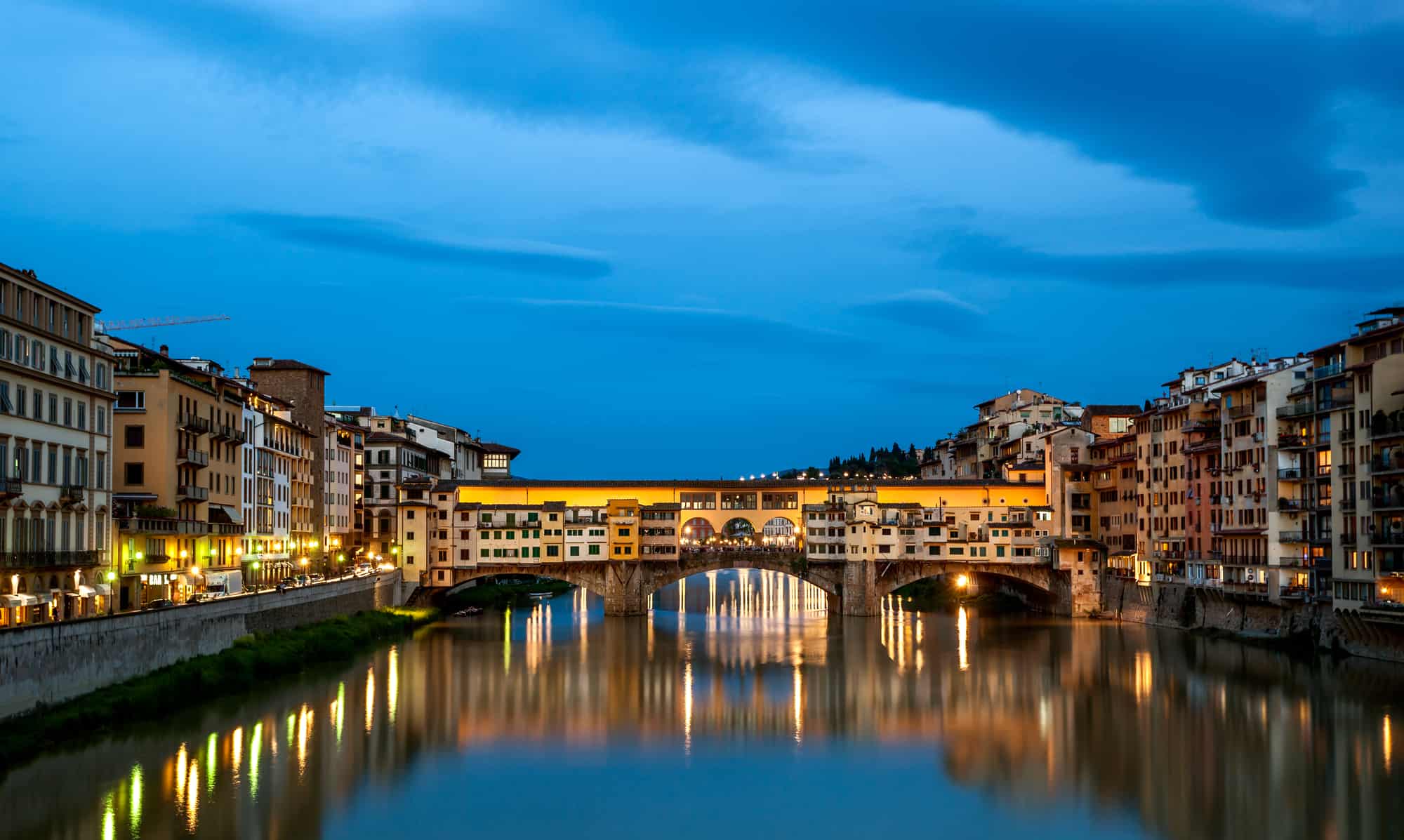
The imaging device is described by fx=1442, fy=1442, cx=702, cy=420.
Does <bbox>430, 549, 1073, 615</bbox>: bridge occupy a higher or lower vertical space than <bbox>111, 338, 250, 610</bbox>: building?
lower

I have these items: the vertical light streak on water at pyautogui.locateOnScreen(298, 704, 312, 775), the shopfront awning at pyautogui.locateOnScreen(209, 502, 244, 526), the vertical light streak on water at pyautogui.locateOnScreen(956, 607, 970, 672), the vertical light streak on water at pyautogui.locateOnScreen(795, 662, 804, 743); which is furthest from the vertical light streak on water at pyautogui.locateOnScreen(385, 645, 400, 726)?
the vertical light streak on water at pyautogui.locateOnScreen(956, 607, 970, 672)

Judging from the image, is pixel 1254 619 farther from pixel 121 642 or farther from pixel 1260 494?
pixel 121 642

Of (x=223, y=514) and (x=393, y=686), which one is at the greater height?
(x=223, y=514)

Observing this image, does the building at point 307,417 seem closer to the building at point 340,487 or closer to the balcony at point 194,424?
the building at point 340,487

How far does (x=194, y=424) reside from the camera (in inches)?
1921

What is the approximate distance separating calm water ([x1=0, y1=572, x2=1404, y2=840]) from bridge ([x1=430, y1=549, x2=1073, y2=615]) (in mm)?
15818

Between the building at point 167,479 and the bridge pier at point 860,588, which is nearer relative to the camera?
the building at point 167,479

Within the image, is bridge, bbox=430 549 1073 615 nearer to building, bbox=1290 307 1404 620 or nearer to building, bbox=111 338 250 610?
building, bbox=111 338 250 610

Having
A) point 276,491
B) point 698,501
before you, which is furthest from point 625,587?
point 276,491

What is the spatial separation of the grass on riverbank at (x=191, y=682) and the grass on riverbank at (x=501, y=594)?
759 inches

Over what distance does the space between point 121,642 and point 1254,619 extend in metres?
39.8

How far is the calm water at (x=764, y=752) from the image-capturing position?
27406 mm

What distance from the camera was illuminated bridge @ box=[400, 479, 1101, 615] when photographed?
7106cm

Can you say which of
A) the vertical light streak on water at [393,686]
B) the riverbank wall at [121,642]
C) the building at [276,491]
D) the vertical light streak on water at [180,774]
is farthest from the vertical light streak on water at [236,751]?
the building at [276,491]
